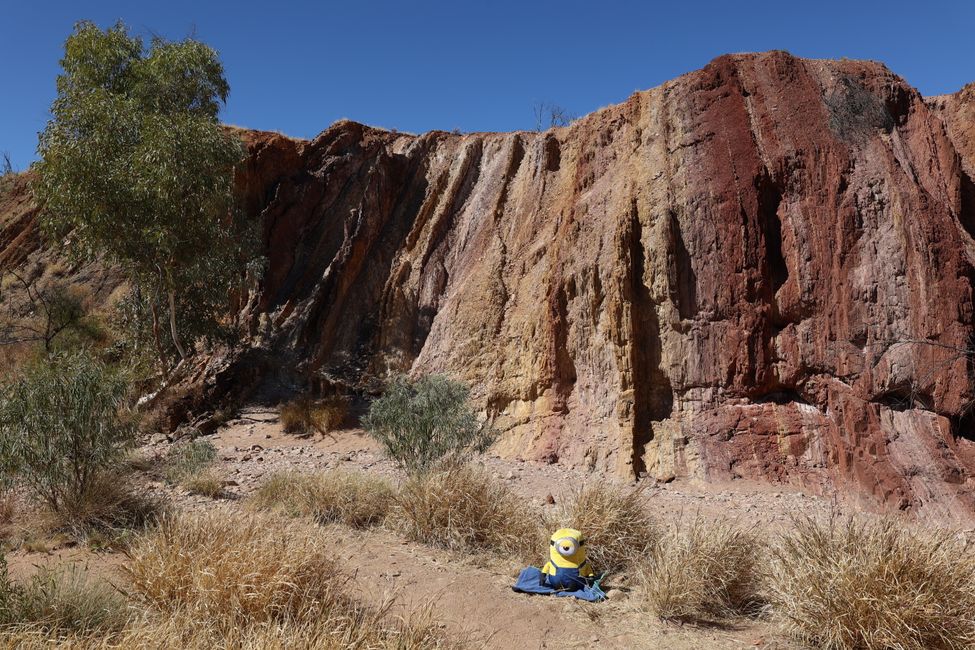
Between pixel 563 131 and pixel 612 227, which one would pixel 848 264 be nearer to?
pixel 612 227

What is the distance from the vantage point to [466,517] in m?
7.32

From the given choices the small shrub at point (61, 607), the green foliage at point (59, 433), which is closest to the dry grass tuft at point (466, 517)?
the small shrub at point (61, 607)

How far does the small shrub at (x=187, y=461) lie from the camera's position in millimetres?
10148

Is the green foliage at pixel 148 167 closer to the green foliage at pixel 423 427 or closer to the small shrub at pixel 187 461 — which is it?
the small shrub at pixel 187 461

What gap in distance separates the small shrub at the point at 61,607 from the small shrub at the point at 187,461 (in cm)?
560

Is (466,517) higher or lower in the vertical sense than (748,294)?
lower

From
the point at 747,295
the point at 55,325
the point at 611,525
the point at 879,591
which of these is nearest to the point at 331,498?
the point at 611,525

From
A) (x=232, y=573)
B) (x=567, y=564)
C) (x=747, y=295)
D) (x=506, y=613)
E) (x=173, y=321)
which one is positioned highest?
(x=747, y=295)

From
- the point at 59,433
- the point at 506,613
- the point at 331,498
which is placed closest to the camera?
the point at 506,613

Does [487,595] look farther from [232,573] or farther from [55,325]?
[55,325]

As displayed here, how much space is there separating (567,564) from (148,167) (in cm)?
1386

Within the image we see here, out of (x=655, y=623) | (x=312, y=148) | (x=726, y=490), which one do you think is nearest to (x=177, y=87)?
(x=312, y=148)

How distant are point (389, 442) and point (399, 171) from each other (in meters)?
14.0

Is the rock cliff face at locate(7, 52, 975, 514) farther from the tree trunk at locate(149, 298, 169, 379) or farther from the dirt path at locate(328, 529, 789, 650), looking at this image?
the dirt path at locate(328, 529, 789, 650)
